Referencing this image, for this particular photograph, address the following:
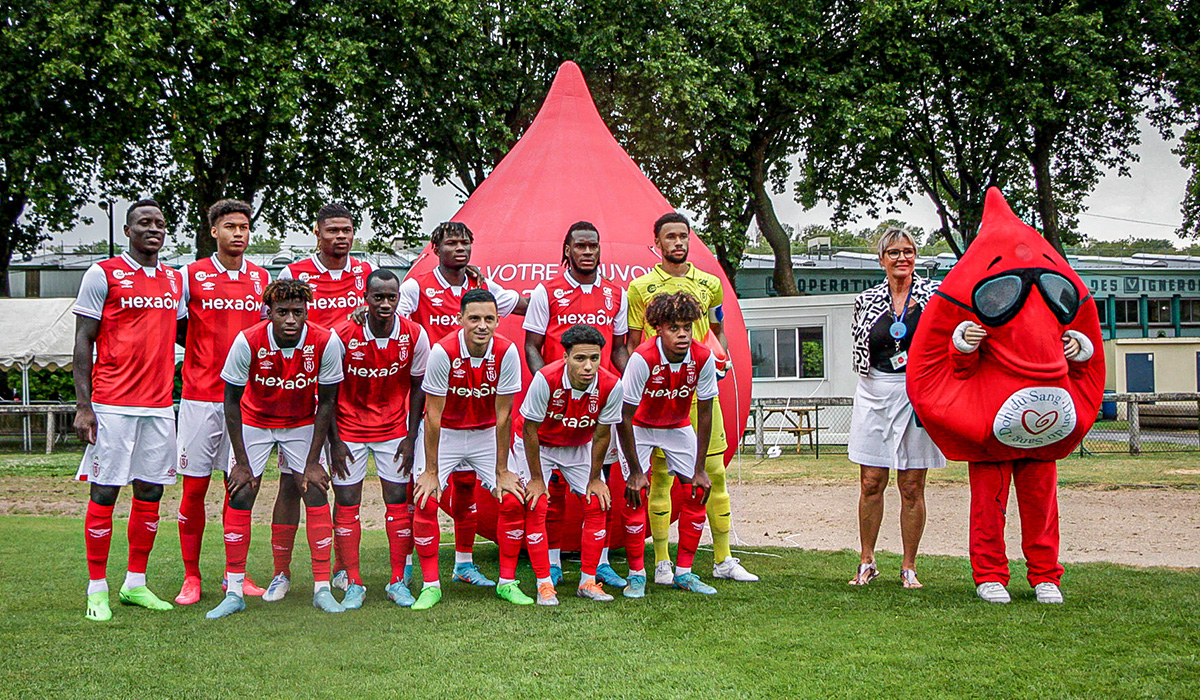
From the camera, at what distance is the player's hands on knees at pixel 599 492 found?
5777 millimetres

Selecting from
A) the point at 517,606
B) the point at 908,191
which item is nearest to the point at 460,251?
the point at 517,606

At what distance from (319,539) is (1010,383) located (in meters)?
3.85

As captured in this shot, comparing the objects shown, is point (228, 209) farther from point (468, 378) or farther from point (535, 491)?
point (535, 491)

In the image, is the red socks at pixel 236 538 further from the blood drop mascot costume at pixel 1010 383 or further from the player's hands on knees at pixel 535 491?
the blood drop mascot costume at pixel 1010 383

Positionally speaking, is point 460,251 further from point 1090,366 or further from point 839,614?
point 1090,366

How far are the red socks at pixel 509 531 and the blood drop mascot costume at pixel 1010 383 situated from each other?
2.35m

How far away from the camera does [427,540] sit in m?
5.66

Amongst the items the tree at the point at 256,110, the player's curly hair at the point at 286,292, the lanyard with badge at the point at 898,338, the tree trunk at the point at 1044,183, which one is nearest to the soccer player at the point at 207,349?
the player's curly hair at the point at 286,292

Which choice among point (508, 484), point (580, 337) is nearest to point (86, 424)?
point (508, 484)

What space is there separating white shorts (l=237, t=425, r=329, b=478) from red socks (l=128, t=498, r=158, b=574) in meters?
0.66

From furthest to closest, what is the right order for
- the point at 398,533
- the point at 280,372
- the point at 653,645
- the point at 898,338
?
the point at 898,338 → the point at 398,533 → the point at 280,372 → the point at 653,645

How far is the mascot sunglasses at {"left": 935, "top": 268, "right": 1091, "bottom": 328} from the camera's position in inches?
215

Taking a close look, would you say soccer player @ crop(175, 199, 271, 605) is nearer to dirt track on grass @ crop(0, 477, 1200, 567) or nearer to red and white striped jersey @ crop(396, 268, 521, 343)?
red and white striped jersey @ crop(396, 268, 521, 343)

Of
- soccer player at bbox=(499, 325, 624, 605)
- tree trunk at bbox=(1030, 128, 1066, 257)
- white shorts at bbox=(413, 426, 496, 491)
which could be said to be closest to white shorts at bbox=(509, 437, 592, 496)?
soccer player at bbox=(499, 325, 624, 605)
